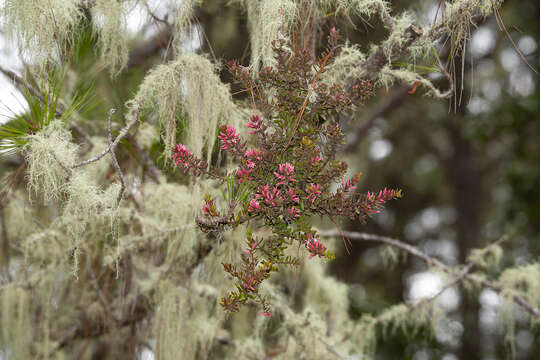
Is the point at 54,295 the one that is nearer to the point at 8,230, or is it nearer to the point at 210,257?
the point at 8,230

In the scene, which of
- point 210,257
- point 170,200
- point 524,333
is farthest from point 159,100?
point 524,333

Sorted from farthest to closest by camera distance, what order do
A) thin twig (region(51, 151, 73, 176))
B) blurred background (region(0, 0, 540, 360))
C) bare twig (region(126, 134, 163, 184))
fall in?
blurred background (region(0, 0, 540, 360)) → bare twig (region(126, 134, 163, 184)) → thin twig (region(51, 151, 73, 176))

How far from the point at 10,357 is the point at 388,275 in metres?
3.48

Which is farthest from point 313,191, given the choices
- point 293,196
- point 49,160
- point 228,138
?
point 49,160

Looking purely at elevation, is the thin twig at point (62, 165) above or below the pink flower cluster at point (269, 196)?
above

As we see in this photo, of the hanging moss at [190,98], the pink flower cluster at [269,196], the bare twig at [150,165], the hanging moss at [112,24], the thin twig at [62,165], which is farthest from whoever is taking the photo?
the bare twig at [150,165]

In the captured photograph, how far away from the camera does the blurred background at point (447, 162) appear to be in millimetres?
2012

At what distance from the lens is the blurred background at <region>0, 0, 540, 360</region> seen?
79.2 inches

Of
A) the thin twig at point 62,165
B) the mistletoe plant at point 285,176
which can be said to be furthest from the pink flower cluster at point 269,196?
the thin twig at point 62,165

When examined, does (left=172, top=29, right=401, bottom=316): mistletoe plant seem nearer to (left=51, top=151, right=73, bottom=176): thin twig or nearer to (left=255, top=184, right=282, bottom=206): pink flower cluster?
(left=255, top=184, right=282, bottom=206): pink flower cluster

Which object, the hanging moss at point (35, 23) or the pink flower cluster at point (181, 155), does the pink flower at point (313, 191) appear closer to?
the pink flower cluster at point (181, 155)

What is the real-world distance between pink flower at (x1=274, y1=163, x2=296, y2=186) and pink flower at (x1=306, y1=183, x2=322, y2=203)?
0.03m

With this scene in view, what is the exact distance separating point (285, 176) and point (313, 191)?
58mm

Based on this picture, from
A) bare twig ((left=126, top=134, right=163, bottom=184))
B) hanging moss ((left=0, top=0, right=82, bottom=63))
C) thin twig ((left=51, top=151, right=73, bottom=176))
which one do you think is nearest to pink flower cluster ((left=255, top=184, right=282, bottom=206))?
thin twig ((left=51, top=151, right=73, bottom=176))
